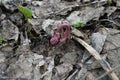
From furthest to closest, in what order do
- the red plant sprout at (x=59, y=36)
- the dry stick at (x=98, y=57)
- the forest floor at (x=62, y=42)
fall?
the red plant sprout at (x=59, y=36)
the forest floor at (x=62, y=42)
the dry stick at (x=98, y=57)

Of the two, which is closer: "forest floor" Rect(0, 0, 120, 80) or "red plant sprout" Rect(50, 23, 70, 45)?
"forest floor" Rect(0, 0, 120, 80)

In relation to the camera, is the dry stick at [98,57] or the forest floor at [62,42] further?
the forest floor at [62,42]

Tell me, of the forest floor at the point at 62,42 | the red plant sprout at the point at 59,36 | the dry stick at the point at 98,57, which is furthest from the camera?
the red plant sprout at the point at 59,36

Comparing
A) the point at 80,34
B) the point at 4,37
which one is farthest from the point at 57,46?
the point at 4,37

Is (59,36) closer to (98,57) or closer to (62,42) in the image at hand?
(62,42)

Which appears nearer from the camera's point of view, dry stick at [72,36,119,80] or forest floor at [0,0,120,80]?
dry stick at [72,36,119,80]

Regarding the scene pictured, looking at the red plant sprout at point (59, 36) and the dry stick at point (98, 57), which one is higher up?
the red plant sprout at point (59, 36)

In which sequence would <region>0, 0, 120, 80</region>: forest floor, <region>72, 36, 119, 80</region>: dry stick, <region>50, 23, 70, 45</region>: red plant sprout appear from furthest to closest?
<region>50, 23, 70, 45</region>: red plant sprout, <region>0, 0, 120, 80</region>: forest floor, <region>72, 36, 119, 80</region>: dry stick

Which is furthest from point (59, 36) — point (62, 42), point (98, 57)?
point (98, 57)

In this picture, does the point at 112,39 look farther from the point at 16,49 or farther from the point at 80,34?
the point at 16,49

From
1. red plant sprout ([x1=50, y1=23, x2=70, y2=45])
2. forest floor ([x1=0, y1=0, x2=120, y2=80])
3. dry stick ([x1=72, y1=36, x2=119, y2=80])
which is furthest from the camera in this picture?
red plant sprout ([x1=50, y1=23, x2=70, y2=45])

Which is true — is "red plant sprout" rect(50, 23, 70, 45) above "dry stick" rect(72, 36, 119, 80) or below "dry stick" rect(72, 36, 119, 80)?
above
